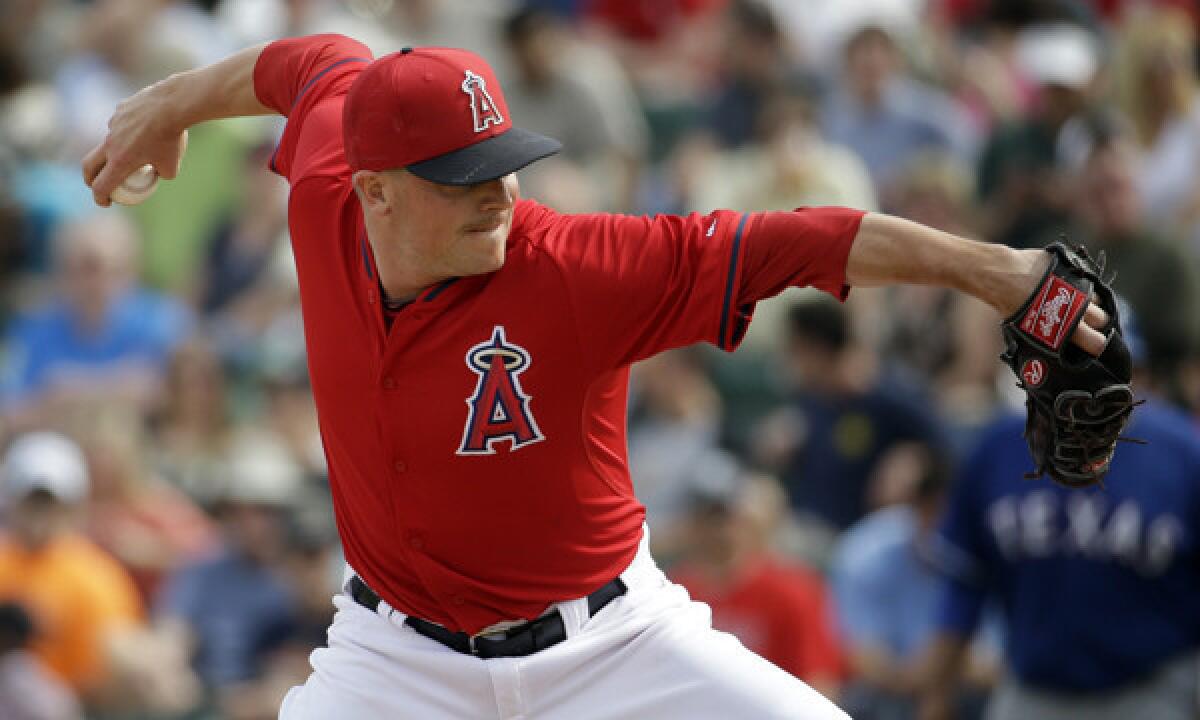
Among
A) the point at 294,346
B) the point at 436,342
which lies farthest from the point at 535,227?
the point at 294,346

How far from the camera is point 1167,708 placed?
655 cm

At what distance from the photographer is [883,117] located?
397 inches

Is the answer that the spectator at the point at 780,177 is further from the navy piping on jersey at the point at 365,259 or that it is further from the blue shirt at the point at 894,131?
the navy piping on jersey at the point at 365,259

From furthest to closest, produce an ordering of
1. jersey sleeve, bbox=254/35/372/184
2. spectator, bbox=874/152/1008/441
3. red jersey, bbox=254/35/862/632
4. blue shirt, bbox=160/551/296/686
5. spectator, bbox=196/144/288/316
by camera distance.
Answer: spectator, bbox=196/144/288/316
spectator, bbox=874/152/1008/441
blue shirt, bbox=160/551/296/686
jersey sleeve, bbox=254/35/372/184
red jersey, bbox=254/35/862/632

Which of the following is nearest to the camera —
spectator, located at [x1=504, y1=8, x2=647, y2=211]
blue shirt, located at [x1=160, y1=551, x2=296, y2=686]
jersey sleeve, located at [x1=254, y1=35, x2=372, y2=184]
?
jersey sleeve, located at [x1=254, y1=35, x2=372, y2=184]

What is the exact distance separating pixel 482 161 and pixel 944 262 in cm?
100

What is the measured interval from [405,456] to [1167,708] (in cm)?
339

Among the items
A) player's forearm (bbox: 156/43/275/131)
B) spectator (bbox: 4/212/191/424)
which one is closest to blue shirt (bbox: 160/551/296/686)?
spectator (bbox: 4/212/191/424)

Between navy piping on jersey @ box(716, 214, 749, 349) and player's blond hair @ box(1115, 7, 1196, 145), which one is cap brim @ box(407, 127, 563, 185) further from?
player's blond hair @ box(1115, 7, 1196, 145)

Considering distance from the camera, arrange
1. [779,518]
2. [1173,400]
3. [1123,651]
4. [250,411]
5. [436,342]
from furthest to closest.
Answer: [250,411]
[779,518]
[1173,400]
[1123,651]
[436,342]

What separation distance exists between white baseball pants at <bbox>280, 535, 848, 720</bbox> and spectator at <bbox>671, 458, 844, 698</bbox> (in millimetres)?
3172

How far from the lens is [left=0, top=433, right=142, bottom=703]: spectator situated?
8.15 m

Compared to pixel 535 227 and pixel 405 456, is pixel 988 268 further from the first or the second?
pixel 405 456

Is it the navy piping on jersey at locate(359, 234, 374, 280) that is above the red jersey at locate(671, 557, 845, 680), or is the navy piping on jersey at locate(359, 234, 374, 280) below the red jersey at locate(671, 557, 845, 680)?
above
